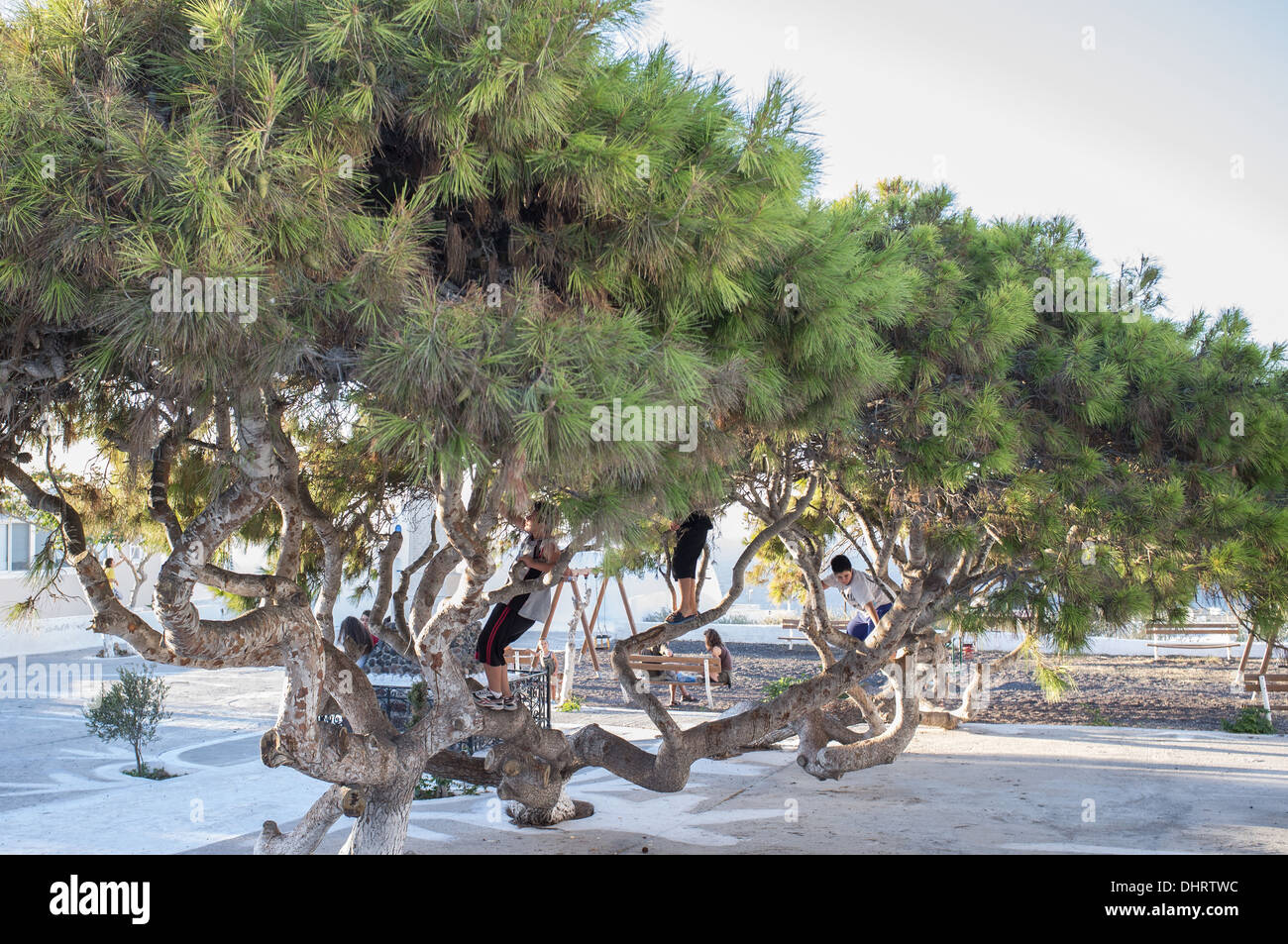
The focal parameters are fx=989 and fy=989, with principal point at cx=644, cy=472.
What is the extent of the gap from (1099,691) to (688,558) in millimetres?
10947

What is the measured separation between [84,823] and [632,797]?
3827 mm

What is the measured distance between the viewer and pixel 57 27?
2.98m

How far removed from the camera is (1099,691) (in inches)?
568

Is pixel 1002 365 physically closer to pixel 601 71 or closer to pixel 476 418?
pixel 601 71

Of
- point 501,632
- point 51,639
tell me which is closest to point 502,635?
point 501,632

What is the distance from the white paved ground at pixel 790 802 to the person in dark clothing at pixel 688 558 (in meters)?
1.49

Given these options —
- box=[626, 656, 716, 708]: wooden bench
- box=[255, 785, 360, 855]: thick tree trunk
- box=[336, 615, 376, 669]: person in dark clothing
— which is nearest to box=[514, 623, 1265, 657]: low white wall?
box=[626, 656, 716, 708]: wooden bench

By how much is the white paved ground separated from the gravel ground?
1210 mm

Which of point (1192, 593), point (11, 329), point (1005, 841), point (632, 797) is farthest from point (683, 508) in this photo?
point (632, 797)

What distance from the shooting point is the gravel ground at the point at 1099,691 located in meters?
12.2

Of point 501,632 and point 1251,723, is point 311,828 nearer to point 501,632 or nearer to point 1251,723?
point 501,632

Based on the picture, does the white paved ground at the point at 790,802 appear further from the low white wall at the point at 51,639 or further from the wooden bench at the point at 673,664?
→ the low white wall at the point at 51,639

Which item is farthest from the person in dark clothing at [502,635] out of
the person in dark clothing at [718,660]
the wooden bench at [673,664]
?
the person in dark clothing at [718,660]

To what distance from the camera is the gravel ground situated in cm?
1221
